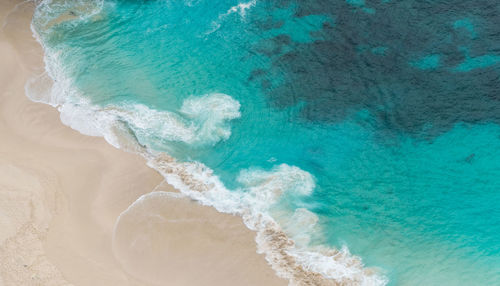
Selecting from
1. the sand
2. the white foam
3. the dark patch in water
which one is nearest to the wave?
the sand

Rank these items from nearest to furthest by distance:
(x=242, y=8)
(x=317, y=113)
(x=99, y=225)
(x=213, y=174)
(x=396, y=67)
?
(x=99, y=225)
(x=213, y=174)
(x=317, y=113)
(x=396, y=67)
(x=242, y=8)

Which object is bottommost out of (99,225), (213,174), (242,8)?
(99,225)

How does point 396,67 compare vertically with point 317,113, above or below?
above

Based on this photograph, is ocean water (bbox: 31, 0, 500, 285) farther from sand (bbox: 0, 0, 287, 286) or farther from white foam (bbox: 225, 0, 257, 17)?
sand (bbox: 0, 0, 287, 286)

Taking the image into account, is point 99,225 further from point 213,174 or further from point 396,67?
point 396,67

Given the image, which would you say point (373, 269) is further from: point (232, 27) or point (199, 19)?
point (199, 19)

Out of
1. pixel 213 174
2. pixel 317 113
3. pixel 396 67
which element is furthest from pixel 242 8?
pixel 213 174

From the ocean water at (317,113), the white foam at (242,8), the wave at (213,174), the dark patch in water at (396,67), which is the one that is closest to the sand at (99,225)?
the wave at (213,174)
